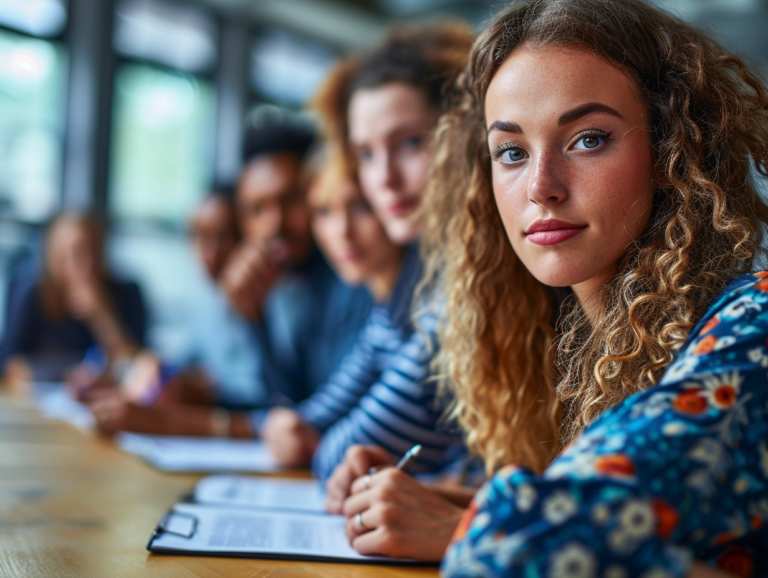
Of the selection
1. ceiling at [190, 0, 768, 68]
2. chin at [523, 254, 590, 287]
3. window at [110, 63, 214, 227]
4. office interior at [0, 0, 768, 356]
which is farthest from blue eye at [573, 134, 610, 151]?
window at [110, 63, 214, 227]

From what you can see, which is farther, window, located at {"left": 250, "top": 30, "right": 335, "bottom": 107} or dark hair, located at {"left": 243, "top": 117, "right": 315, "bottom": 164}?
window, located at {"left": 250, "top": 30, "right": 335, "bottom": 107}

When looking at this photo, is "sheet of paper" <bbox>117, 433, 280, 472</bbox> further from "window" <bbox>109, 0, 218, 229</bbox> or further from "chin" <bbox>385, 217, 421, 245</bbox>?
"window" <bbox>109, 0, 218, 229</bbox>

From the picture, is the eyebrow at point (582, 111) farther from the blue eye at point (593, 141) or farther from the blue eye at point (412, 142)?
the blue eye at point (412, 142)

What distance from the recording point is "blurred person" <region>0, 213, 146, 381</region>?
2.64 meters

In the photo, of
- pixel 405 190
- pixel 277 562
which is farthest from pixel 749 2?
pixel 277 562

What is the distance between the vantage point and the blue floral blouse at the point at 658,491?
43 cm

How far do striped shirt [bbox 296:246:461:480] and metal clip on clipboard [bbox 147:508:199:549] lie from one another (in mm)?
314

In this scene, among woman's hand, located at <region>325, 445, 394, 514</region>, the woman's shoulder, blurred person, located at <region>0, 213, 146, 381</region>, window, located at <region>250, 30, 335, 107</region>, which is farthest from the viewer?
window, located at <region>250, 30, 335, 107</region>

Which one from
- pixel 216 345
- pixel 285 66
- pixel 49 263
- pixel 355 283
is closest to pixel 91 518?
pixel 355 283

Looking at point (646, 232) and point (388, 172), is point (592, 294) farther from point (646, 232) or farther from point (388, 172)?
point (388, 172)

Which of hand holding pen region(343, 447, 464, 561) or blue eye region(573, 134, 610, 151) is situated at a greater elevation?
blue eye region(573, 134, 610, 151)

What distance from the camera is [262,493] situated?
105cm

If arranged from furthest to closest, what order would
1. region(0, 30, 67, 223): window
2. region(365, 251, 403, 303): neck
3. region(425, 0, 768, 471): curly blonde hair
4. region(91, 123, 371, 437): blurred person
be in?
region(0, 30, 67, 223): window < region(91, 123, 371, 437): blurred person < region(365, 251, 403, 303): neck < region(425, 0, 768, 471): curly blonde hair

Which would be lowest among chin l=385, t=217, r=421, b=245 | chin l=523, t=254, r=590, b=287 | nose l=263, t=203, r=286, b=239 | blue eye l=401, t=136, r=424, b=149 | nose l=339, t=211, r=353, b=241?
nose l=263, t=203, r=286, b=239
